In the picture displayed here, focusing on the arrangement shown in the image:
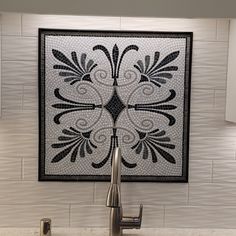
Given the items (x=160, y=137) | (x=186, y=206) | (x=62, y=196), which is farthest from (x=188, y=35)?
→ (x=62, y=196)

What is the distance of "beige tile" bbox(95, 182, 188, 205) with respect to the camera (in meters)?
1.87

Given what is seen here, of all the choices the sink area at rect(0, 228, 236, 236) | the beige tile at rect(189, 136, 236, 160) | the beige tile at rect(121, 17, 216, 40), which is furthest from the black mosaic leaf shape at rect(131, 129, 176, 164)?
the beige tile at rect(121, 17, 216, 40)

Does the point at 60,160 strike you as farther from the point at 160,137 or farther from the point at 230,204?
the point at 230,204

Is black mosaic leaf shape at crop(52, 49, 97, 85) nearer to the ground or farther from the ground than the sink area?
farther from the ground

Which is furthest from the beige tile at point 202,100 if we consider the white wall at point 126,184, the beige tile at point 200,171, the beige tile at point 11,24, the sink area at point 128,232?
the beige tile at point 11,24

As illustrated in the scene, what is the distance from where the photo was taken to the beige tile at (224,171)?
1.87 meters

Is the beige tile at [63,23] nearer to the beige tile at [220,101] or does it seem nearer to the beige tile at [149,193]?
the beige tile at [220,101]

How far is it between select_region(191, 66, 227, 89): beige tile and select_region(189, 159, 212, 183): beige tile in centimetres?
34

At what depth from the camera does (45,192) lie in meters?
1.86

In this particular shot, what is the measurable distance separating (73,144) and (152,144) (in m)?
0.34

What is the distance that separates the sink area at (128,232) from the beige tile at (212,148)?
0.33 meters

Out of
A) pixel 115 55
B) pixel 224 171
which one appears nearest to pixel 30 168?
pixel 115 55

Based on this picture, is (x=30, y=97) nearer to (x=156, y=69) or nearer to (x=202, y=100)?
(x=156, y=69)

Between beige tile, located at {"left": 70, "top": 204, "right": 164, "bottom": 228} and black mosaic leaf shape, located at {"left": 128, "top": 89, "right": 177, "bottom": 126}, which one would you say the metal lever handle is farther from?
black mosaic leaf shape, located at {"left": 128, "top": 89, "right": 177, "bottom": 126}
